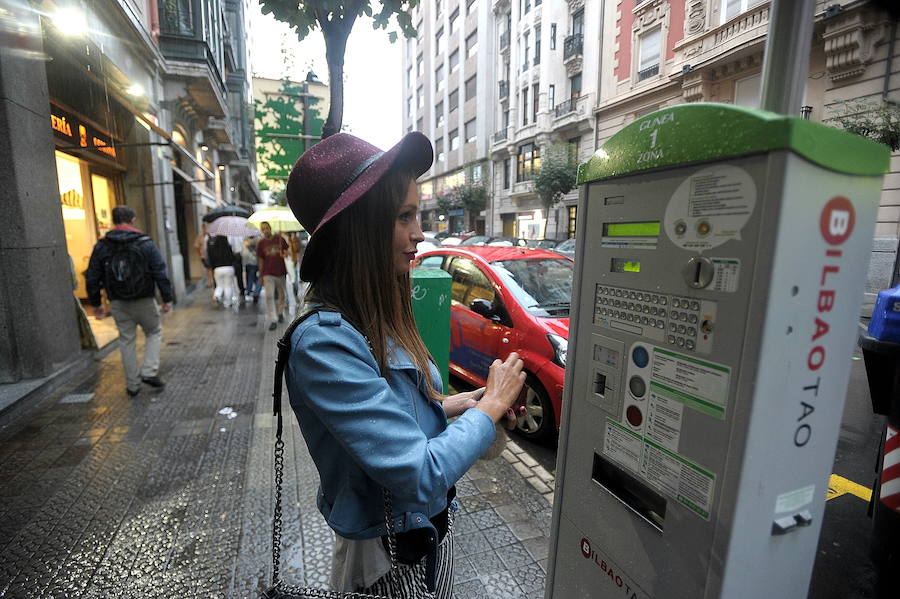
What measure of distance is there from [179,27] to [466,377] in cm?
1117

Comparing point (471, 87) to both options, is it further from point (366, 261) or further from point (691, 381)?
point (691, 381)

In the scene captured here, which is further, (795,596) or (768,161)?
(795,596)

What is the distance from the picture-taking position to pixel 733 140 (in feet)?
3.37

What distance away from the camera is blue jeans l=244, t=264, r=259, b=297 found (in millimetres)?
11391

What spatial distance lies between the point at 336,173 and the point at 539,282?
11.9 feet

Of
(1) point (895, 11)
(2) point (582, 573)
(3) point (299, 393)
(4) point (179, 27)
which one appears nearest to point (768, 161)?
(3) point (299, 393)

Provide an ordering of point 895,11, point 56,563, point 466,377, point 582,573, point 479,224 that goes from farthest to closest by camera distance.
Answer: point 479,224
point 895,11
point 466,377
point 56,563
point 582,573

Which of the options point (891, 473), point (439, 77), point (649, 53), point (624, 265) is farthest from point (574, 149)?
point (624, 265)

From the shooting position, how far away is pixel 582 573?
5.36 ft

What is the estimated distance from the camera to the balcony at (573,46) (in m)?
23.6

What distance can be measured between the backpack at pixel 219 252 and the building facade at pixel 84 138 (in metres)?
1.10

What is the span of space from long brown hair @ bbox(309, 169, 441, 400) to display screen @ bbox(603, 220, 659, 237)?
64cm

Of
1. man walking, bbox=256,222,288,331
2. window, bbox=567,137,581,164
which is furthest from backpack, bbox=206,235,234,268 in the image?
window, bbox=567,137,581,164

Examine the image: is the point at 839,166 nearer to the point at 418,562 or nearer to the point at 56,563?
the point at 418,562
